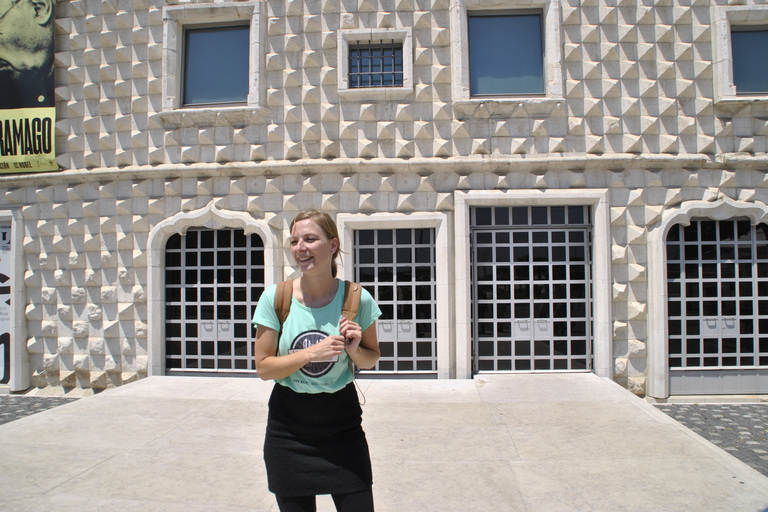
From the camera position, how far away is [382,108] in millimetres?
8133

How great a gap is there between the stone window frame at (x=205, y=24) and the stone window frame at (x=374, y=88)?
135 centimetres

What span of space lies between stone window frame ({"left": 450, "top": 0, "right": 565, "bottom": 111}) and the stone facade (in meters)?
0.03

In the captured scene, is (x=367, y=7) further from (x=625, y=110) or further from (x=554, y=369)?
(x=554, y=369)

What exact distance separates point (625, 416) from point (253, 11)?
27.4ft

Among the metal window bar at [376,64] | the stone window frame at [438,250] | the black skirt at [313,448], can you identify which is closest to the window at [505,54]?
the metal window bar at [376,64]

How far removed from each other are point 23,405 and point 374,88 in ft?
26.2

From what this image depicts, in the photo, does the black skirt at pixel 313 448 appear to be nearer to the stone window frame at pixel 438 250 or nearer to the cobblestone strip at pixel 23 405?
the stone window frame at pixel 438 250

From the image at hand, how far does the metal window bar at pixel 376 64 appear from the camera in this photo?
8359mm

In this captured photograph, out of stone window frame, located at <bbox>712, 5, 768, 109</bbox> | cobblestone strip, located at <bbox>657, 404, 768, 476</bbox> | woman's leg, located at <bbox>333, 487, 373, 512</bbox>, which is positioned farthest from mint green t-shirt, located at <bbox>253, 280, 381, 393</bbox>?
stone window frame, located at <bbox>712, 5, 768, 109</bbox>

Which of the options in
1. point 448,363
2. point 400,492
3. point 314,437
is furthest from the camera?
point 448,363

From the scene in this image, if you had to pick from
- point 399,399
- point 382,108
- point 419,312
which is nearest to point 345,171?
point 382,108

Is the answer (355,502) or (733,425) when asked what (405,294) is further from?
(355,502)

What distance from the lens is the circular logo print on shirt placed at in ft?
7.65

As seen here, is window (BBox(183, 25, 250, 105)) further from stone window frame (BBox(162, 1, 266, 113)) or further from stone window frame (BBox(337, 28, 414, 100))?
stone window frame (BBox(337, 28, 414, 100))
